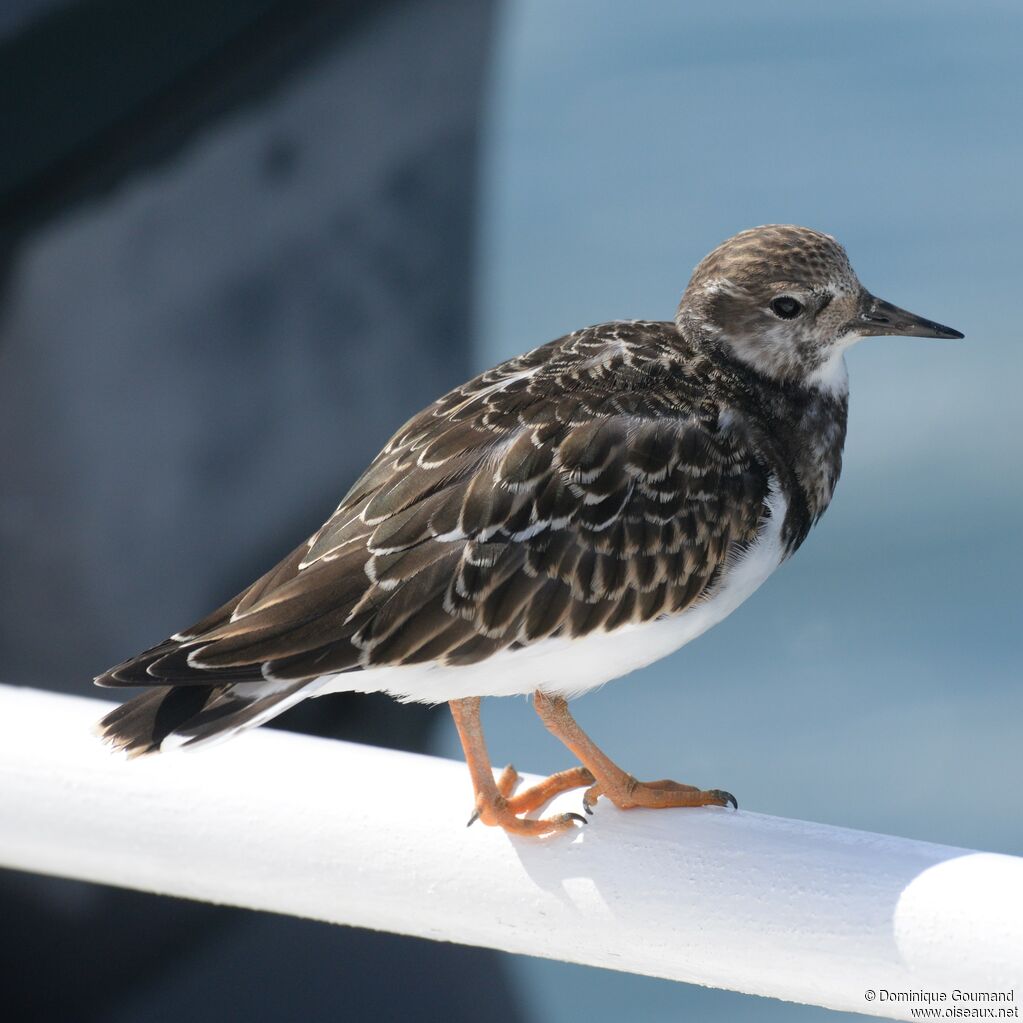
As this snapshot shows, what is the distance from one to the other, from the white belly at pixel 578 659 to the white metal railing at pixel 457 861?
0.42 feet

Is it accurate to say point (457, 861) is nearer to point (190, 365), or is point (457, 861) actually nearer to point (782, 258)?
point (782, 258)

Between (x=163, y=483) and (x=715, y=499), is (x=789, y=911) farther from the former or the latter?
(x=163, y=483)

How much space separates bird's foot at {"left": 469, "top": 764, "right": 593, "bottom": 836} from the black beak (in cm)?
77

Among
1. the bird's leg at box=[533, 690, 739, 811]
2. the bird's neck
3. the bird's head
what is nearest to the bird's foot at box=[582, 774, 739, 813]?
the bird's leg at box=[533, 690, 739, 811]

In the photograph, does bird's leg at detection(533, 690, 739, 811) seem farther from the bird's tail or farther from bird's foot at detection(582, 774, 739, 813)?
the bird's tail

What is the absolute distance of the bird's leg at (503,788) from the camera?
1759 millimetres

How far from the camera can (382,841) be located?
5.34 ft

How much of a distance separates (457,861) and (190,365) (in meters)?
2.75

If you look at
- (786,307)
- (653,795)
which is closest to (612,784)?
(653,795)

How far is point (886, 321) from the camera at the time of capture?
212 centimetres

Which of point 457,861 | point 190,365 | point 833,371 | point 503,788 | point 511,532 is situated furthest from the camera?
point 190,365

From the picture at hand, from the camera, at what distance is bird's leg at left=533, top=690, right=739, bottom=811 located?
191 cm

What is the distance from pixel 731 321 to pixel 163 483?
2455mm

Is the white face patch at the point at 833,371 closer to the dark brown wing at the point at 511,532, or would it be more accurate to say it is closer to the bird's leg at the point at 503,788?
the dark brown wing at the point at 511,532
